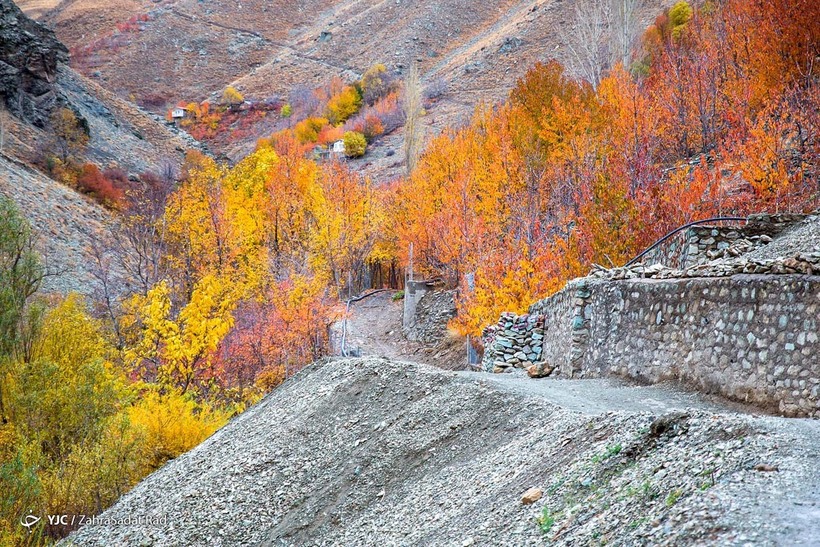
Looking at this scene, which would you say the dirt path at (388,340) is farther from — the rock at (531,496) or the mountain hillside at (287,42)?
the mountain hillside at (287,42)

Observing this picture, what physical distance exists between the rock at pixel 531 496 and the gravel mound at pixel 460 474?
0.7 inches

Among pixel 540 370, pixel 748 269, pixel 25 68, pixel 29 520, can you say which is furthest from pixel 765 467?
pixel 25 68

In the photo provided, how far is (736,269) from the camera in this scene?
9078 mm

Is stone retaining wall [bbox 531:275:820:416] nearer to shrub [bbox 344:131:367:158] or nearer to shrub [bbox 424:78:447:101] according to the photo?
shrub [bbox 344:131:367:158]

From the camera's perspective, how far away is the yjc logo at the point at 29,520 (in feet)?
44.2

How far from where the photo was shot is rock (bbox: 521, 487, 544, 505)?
651cm

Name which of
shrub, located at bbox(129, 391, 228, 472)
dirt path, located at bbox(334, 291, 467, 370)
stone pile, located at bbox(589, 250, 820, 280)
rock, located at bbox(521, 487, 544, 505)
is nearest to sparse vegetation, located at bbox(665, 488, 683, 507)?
rock, located at bbox(521, 487, 544, 505)

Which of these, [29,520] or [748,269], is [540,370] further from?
[29,520]

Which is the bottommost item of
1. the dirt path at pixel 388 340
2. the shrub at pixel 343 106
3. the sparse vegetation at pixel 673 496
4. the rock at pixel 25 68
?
the dirt path at pixel 388 340

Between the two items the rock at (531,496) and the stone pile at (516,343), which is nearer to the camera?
the rock at (531,496)

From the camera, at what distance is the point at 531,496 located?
6.52 meters

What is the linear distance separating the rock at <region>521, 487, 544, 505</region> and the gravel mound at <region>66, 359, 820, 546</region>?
0.02 meters

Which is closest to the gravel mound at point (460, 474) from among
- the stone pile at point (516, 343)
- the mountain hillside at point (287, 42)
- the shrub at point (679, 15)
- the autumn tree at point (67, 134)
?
the stone pile at point (516, 343)

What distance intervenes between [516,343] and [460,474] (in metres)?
8.53
